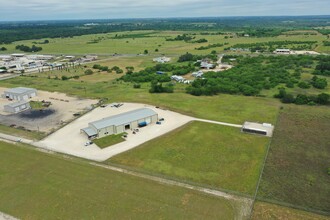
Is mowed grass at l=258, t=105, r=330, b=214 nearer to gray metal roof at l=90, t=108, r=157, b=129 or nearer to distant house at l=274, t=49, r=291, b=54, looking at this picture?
gray metal roof at l=90, t=108, r=157, b=129

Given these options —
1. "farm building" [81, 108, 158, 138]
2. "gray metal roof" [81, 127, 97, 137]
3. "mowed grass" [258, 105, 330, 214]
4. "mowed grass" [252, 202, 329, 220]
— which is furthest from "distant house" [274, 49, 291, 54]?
"mowed grass" [252, 202, 329, 220]

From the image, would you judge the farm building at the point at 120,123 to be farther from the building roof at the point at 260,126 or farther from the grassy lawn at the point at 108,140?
the building roof at the point at 260,126

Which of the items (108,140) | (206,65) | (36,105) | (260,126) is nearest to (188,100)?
(260,126)

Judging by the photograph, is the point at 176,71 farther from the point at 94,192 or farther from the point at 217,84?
the point at 94,192

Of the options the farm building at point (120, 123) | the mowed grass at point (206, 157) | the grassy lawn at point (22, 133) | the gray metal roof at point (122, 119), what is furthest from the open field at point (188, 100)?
the grassy lawn at point (22, 133)

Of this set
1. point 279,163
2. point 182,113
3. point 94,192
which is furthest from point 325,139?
point 94,192

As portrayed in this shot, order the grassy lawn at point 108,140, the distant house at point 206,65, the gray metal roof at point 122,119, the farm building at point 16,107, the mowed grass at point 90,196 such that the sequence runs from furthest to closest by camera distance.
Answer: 1. the distant house at point 206,65
2. the farm building at point 16,107
3. the gray metal roof at point 122,119
4. the grassy lawn at point 108,140
5. the mowed grass at point 90,196
